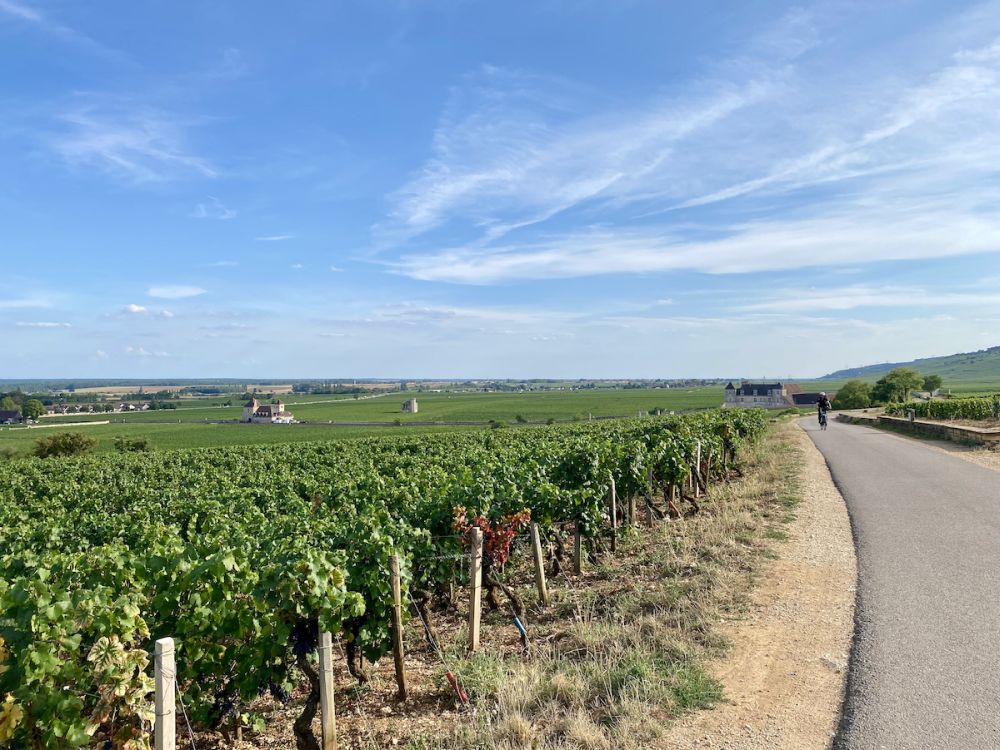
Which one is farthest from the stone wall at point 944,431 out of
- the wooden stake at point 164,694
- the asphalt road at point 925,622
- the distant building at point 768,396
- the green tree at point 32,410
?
the green tree at point 32,410

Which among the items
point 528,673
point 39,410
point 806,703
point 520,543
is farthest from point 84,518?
point 39,410

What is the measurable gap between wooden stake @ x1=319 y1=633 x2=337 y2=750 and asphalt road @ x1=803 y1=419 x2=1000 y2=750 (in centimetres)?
398

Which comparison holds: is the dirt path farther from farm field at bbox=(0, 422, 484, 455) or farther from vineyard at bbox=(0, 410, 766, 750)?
farm field at bbox=(0, 422, 484, 455)

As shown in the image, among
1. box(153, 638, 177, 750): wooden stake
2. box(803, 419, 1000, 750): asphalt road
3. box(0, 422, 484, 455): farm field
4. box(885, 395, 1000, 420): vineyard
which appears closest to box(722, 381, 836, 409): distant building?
box(0, 422, 484, 455): farm field

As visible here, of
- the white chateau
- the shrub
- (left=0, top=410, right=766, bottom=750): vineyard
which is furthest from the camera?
the white chateau

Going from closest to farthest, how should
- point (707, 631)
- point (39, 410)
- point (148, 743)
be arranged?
point (148, 743) → point (707, 631) → point (39, 410)

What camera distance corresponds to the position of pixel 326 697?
17.7 feet

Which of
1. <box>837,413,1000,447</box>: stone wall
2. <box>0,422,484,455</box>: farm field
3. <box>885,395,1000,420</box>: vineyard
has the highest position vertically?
<box>885,395,1000,420</box>: vineyard

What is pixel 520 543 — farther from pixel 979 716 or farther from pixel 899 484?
pixel 899 484

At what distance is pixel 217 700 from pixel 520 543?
5794mm

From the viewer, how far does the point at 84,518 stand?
1219cm

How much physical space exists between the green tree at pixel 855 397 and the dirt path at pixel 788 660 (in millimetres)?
82261

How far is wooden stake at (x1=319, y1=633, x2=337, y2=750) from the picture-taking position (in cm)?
536

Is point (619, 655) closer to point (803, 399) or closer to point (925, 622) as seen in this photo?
point (925, 622)
